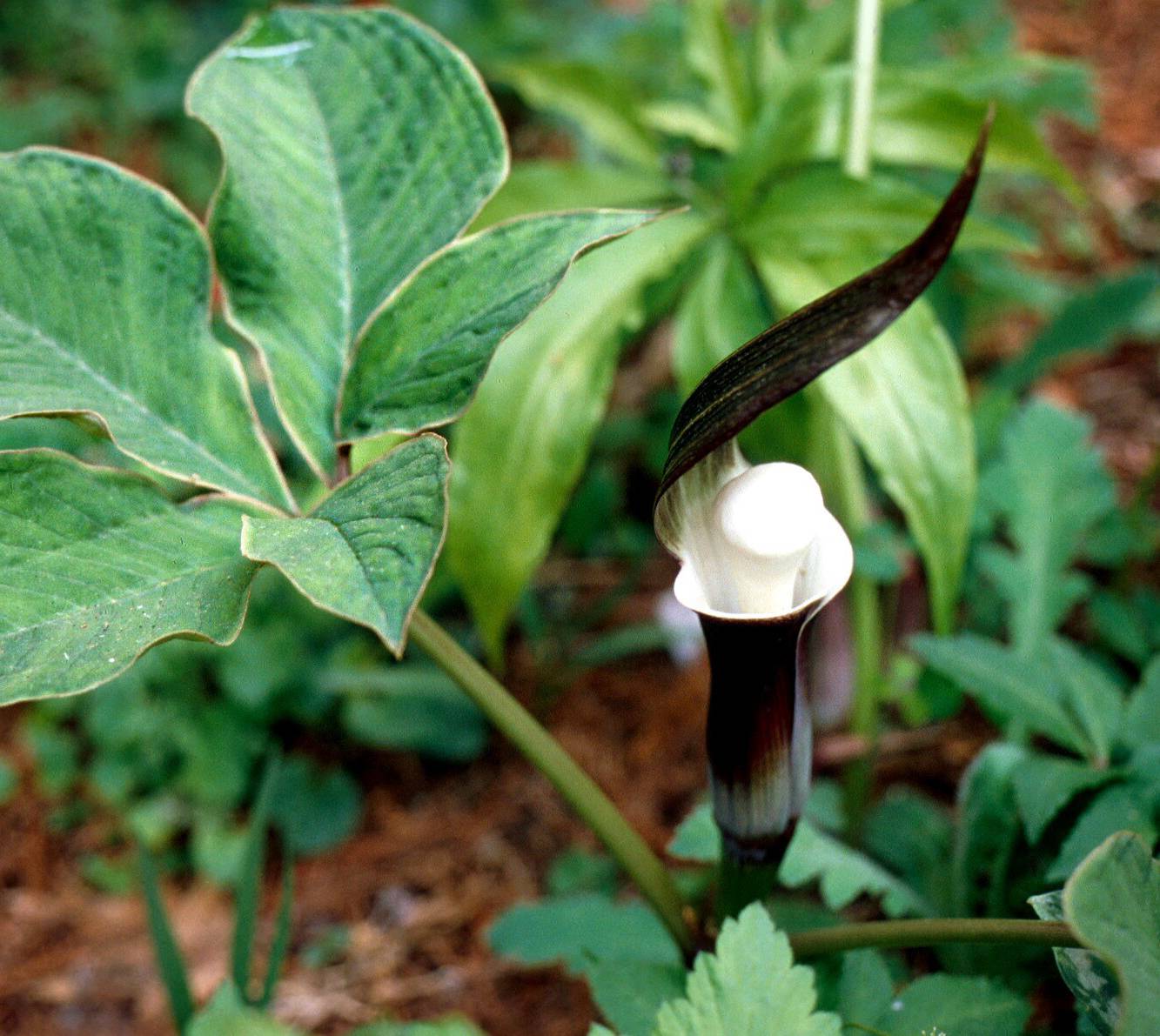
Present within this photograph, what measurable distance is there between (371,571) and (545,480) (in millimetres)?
561

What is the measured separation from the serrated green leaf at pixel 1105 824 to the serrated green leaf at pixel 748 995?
279 millimetres

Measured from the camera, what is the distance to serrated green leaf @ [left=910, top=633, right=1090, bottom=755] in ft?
2.94

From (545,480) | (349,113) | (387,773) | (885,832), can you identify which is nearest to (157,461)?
(349,113)

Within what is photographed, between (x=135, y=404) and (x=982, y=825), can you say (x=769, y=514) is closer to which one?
(x=135, y=404)

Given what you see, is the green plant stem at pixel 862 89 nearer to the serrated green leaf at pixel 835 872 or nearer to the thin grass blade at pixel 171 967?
the serrated green leaf at pixel 835 872

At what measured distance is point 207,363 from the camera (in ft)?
2.38

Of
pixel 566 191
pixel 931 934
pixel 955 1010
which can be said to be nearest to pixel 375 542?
pixel 931 934

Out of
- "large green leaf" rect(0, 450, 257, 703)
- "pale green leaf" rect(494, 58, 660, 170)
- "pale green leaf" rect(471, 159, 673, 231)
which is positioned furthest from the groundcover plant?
"pale green leaf" rect(494, 58, 660, 170)

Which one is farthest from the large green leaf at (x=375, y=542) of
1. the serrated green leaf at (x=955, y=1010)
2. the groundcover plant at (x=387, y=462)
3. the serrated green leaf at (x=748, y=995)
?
the serrated green leaf at (x=955, y=1010)

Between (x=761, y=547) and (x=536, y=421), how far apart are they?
525 millimetres

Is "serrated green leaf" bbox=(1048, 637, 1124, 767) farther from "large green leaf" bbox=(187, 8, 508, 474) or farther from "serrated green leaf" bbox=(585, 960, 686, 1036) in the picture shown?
"large green leaf" bbox=(187, 8, 508, 474)

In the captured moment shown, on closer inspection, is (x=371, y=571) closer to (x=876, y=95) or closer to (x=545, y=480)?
(x=545, y=480)

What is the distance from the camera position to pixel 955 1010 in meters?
0.73

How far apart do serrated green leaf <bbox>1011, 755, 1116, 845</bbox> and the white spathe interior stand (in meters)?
0.30
